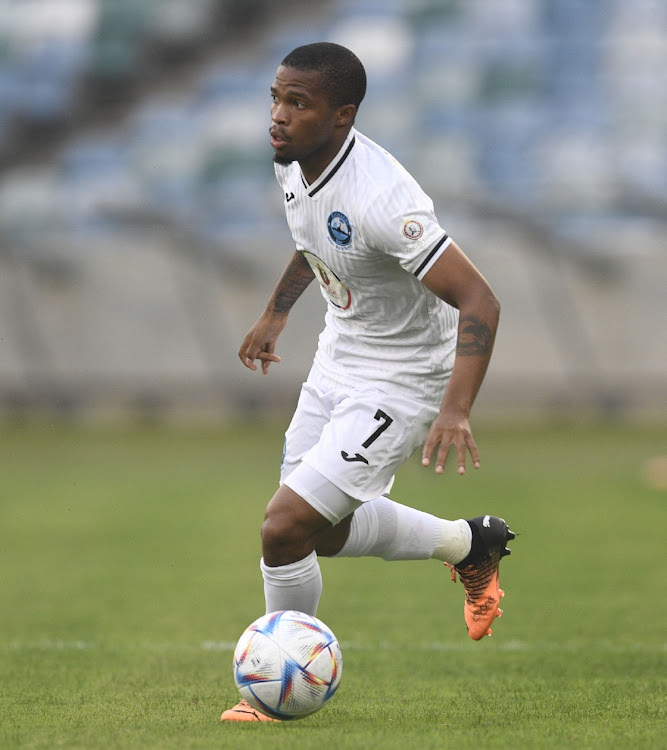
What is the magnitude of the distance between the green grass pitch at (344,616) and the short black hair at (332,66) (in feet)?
6.87

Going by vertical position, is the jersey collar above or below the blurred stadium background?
above

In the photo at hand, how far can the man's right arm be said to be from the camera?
17.4ft

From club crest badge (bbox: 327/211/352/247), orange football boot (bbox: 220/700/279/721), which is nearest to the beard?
club crest badge (bbox: 327/211/352/247)

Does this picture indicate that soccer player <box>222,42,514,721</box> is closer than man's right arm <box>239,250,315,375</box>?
Yes

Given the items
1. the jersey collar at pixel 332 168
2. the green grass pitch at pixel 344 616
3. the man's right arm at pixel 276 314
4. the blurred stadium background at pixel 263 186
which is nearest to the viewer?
the green grass pitch at pixel 344 616

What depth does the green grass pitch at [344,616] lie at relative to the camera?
14.0ft

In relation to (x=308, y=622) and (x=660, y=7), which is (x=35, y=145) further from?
(x=308, y=622)

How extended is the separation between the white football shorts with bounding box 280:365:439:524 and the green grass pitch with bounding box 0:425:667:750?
75 centimetres

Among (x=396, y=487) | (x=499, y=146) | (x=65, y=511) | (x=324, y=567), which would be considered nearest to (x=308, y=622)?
(x=324, y=567)

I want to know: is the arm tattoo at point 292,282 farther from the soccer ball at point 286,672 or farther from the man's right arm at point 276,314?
the soccer ball at point 286,672

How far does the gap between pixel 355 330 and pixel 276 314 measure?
55cm

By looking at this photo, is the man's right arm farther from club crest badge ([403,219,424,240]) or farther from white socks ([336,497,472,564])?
club crest badge ([403,219,424,240])

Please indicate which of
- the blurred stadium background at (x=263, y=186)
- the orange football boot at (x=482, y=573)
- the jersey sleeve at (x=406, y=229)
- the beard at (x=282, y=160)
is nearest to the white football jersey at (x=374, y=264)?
the jersey sleeve at (x=406, y=229)

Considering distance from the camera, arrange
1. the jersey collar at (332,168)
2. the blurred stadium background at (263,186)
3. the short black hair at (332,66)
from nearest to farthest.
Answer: the short black hair at (332,66) → the jersey collar at (332,168) → the blurred stadium background at (263,186)
